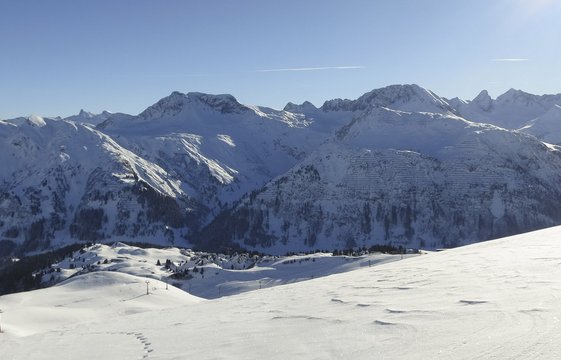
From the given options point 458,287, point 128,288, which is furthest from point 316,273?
point 458,287

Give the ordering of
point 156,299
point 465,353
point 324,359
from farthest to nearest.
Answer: point 156,299
point 324,359
point 465,353

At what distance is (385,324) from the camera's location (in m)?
14.8

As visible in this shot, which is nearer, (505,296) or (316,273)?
(505,296)

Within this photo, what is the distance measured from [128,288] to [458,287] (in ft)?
174

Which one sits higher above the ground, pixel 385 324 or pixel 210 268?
pixel 385 324

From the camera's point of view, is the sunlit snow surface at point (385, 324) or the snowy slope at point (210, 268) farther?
the snowy slope at point (210, 268)

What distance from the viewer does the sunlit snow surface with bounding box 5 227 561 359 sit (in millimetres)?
12180

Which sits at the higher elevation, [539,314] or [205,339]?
[539,314]

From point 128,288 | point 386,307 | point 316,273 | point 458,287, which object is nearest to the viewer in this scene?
point 386,307

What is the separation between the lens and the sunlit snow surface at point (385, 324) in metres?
12.2

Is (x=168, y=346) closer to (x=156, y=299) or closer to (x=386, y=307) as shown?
(x=386, y=307)

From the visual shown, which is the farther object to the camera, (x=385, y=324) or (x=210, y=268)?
(x=210, y=268)

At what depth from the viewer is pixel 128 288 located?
6488 centimetres

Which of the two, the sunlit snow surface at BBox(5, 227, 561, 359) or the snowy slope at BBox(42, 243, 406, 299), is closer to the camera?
the sunlit snow surface at BBox(5, 227, 561, 359)
